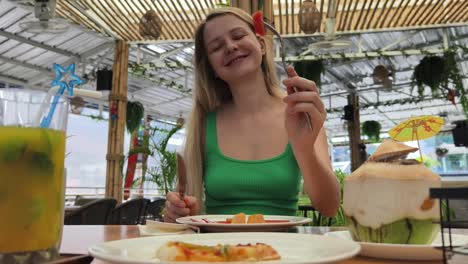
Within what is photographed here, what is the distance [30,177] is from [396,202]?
1.90 ft

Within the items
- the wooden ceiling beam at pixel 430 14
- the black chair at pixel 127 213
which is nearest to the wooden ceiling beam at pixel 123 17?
the black chair at pixel 127 213

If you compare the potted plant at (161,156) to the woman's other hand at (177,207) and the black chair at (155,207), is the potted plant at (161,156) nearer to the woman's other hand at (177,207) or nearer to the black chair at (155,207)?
the black chair at (155,207)

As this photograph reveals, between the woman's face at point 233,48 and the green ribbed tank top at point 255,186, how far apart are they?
39cm

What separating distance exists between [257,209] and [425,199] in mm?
1046

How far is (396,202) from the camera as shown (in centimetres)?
70

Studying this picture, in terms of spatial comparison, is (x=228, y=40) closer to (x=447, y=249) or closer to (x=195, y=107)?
(x=195, y=107)

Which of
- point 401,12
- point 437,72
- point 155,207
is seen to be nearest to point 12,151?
point 401,12

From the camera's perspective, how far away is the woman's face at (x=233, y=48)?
72.6 inches

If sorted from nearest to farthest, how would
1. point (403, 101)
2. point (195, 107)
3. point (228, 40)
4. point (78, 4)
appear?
1. point (228, 40)
2. point (195, 107)
3. point (78, 4)
4. point (403, 101)

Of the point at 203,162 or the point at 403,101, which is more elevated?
the point at 403,101

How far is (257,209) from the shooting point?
1703 mm

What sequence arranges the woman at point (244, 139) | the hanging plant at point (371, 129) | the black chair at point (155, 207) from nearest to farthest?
1. the woman at point (244, 139)
2. the black chair at point (155, 207)
3. the hanging plant at point (371, 129)

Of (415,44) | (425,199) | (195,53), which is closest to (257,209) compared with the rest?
(195,53)

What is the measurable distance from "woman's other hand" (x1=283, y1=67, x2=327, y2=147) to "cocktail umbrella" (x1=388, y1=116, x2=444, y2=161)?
251 mm
